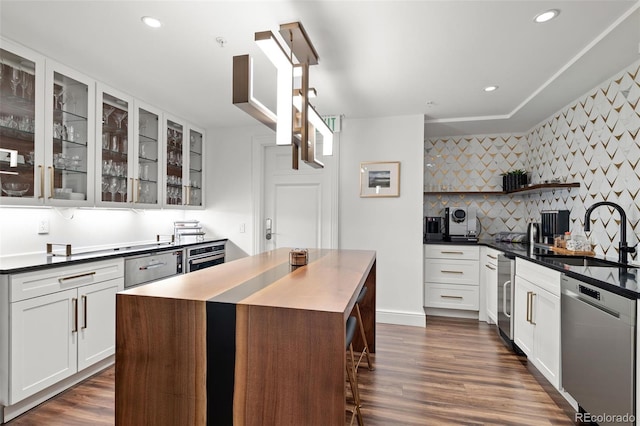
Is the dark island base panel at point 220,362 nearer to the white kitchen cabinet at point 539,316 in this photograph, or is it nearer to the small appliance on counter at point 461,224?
the white kitchen cabinet at point 539,316

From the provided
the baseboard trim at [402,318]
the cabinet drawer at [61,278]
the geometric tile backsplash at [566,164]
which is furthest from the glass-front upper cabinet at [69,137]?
the geometric tile backsplash at [566,164]

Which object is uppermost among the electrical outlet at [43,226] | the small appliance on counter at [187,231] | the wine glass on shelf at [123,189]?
the wine glass on shelf at [123,189]

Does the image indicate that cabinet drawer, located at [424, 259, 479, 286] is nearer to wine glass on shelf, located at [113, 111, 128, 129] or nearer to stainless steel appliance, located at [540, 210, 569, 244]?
stainless steel appliance, located at [540, 210, 569, 244]

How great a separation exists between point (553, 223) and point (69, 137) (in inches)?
181

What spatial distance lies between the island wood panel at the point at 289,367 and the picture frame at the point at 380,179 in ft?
9.62

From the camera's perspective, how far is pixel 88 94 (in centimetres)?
278

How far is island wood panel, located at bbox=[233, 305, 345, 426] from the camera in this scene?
1128mm

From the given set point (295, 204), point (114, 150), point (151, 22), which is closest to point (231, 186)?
point (295, 204)

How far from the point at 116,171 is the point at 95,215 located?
540mm

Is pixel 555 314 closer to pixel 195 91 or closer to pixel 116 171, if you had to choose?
pixel 195 91

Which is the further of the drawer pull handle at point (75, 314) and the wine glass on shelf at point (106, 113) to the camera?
the wine glass on shelf at point (106, 113)

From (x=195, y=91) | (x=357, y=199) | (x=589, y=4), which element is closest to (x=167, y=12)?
(x=195, y=91)

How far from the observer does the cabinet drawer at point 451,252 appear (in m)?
Result: 3.94

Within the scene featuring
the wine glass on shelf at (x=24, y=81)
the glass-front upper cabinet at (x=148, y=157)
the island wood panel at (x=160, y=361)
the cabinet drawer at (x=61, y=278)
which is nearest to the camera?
the island wood panel at (x=160, y=361)
